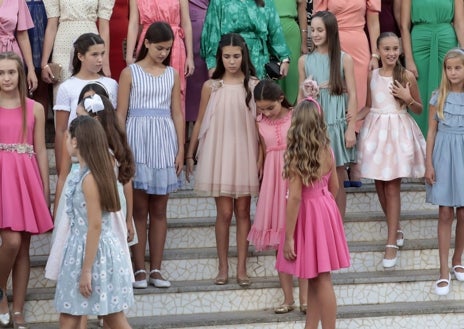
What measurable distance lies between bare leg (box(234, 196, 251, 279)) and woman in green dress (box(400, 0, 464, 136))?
1.77 m

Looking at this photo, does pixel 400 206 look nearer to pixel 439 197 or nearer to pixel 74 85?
pixel 439 197

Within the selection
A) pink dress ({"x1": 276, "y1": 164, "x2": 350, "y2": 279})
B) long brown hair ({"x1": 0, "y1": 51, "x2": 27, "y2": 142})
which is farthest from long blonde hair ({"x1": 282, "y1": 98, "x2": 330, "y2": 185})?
long brown hair ({"x1": 0, "y1": 51, "x2": 27, "y2": 142})

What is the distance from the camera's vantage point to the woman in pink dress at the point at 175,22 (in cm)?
784

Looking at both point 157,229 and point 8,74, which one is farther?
point 157,229

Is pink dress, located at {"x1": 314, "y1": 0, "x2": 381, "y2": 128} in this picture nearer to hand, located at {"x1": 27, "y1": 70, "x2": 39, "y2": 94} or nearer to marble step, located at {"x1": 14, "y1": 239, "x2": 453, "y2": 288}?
marble step, located at {"x1": 14, "y1": 239, "x2": 453, "y2": 288}

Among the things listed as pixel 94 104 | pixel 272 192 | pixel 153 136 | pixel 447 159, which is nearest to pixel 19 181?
pixel 94 104

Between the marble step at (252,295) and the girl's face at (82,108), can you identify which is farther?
the marble step at (252,295)

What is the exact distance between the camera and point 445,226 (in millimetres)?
7203

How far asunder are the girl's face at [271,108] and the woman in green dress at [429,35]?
1532 millimetres

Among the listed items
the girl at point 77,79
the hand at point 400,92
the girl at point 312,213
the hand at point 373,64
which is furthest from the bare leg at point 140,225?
the hand at point 373,64

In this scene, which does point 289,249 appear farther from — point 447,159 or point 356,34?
point 356,34

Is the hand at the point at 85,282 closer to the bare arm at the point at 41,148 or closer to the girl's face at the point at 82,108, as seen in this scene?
the girl's face at the point at 82,108

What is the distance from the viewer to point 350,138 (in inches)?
291

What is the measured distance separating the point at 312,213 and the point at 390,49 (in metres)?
1.56
